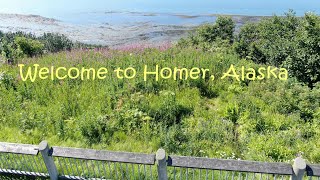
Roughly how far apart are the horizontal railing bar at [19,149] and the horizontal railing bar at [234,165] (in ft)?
8.68

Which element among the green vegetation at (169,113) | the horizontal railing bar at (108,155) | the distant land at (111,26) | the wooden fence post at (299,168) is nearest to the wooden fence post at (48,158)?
the horizontal railing bar at (108,155)

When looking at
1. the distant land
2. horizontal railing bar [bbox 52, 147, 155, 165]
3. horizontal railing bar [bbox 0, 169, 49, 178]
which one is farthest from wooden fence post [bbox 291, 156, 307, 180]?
the distant land

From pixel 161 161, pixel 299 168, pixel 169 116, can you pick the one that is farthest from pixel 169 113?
pixel 299 168

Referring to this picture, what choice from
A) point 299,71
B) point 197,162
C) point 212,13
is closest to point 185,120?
point 197,162

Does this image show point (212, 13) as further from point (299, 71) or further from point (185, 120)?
point (185, 120)

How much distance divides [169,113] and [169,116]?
0.11 metres

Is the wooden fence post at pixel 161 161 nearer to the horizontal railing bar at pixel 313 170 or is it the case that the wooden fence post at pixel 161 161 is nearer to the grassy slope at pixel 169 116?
the grassy slope at pixel 169 116

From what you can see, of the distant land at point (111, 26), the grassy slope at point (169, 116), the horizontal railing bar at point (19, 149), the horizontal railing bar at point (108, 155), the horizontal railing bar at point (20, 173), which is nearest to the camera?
the horizontal railing bar at point (108, 155)

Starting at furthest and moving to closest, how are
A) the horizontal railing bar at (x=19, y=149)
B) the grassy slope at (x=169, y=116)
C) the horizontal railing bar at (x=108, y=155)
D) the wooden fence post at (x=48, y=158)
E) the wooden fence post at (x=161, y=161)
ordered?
the grassy slope at (x=169, y=116)
the horizontal railing bar at (x=19, y=149)
the wooden fence post at (x=48, y=158)
the horizontal railing bar at (x=108, y=155)
the wooden fence post at (x=161, y=161)

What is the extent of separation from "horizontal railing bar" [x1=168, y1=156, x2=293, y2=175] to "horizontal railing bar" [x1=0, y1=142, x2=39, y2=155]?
2645 mm

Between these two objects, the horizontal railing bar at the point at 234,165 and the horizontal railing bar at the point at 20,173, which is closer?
the horizontal railing bar at the point at 234,165

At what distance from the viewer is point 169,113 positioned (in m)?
8.48

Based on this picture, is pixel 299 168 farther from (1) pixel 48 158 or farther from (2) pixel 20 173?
(2) pixel 20 173

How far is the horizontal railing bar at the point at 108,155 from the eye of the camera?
518cm
